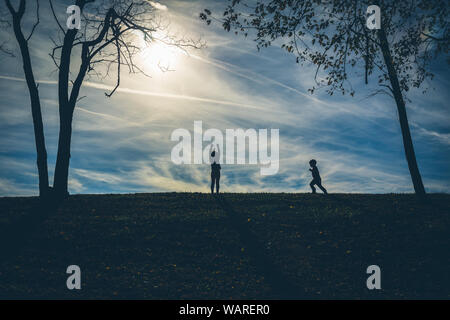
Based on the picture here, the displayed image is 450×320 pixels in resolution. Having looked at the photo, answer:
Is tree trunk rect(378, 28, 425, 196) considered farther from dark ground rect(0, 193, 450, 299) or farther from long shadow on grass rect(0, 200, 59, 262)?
long shadow on grass rect(0, 200, 59, 262)

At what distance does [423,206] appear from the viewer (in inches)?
809

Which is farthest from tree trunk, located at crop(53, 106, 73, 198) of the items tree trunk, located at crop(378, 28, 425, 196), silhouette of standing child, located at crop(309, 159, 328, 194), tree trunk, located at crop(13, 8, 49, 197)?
tree trunk, located at crop(378, 28, 425, 196)

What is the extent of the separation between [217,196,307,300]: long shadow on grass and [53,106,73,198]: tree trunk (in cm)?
→ 949

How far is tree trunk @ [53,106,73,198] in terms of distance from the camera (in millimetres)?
21406

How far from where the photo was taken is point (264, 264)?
14.2 metres

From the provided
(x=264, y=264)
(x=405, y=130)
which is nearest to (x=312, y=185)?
(x=405, y=130)

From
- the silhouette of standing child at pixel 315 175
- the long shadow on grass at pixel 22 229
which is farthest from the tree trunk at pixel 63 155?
the silhouette of standing child at pixel 315 175

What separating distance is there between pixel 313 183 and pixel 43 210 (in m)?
15.2

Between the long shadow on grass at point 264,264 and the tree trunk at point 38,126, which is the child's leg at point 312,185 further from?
the tree trunk at point 38,126

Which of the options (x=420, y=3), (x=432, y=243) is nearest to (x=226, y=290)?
(x=432, y=243)

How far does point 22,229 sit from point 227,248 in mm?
9191

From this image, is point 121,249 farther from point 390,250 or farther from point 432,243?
point 432,243

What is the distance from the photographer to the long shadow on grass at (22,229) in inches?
603

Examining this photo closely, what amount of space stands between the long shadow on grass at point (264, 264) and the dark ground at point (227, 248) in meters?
0.04
